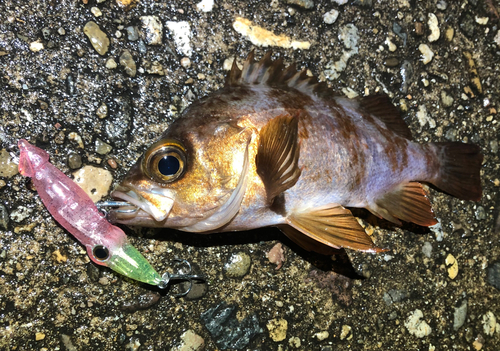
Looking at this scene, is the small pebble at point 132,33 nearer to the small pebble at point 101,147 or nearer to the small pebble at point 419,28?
the small pebble at point 101,147

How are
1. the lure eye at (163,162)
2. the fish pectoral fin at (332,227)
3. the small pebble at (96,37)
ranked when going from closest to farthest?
the lure eye at (163,162)
the fish pectoral fin at (332,227)
the small pebble at (96,37)

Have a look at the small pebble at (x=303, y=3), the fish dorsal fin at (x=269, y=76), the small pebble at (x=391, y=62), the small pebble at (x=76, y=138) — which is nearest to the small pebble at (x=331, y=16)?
the small pebble at (x=303, y=3)

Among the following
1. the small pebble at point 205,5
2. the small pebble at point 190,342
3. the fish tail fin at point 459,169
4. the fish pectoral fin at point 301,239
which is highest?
the small pebble at point 205,5

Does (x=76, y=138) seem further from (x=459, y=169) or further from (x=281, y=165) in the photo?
(x=459, y=169)

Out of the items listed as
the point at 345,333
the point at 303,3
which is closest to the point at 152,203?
the point at 345,333

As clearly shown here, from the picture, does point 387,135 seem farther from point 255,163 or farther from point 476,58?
point 476,58

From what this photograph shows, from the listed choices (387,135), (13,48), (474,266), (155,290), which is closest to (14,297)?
(155,290)
